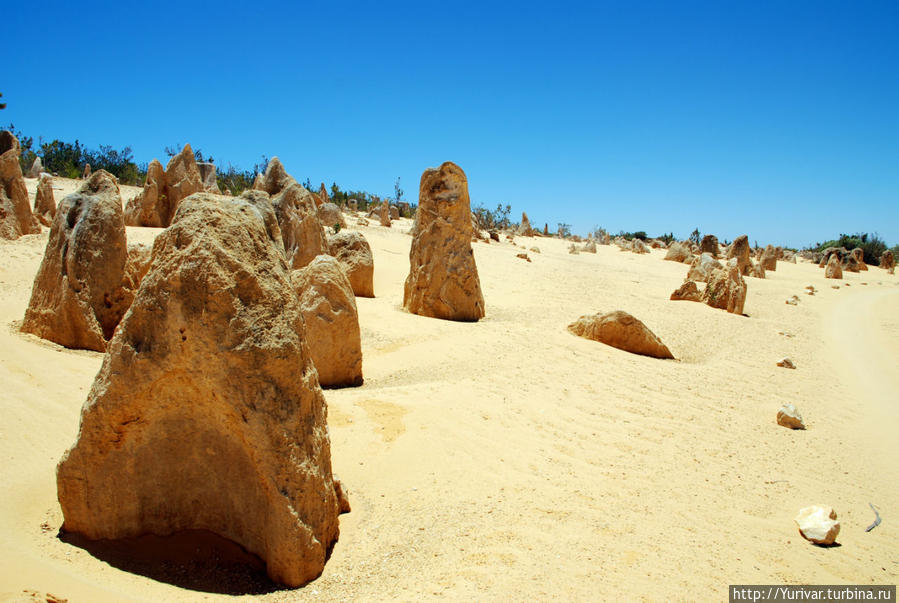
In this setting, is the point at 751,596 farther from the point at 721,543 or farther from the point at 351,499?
the point at 351,499

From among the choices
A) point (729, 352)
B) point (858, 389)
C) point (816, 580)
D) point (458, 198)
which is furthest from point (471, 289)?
point (816, 580)

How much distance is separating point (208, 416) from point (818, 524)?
358 cm

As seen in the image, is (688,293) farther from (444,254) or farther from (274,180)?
(274,180)

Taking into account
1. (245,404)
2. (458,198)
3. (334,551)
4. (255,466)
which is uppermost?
(458,198)

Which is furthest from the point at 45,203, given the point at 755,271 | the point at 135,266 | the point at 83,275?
the point at 755,271

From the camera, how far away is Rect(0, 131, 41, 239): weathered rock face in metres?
11.4

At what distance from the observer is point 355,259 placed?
10797mm

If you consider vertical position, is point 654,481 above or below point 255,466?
below

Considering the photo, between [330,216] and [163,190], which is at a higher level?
[163,190]

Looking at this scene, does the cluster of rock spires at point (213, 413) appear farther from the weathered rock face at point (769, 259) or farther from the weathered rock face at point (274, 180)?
the weathered rock face at point (769, 259)

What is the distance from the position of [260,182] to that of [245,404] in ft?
36.4

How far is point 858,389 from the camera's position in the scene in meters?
7.29

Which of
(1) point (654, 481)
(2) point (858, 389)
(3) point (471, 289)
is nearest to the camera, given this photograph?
(1) point (654, 481)

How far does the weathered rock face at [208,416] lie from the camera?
2.58m
